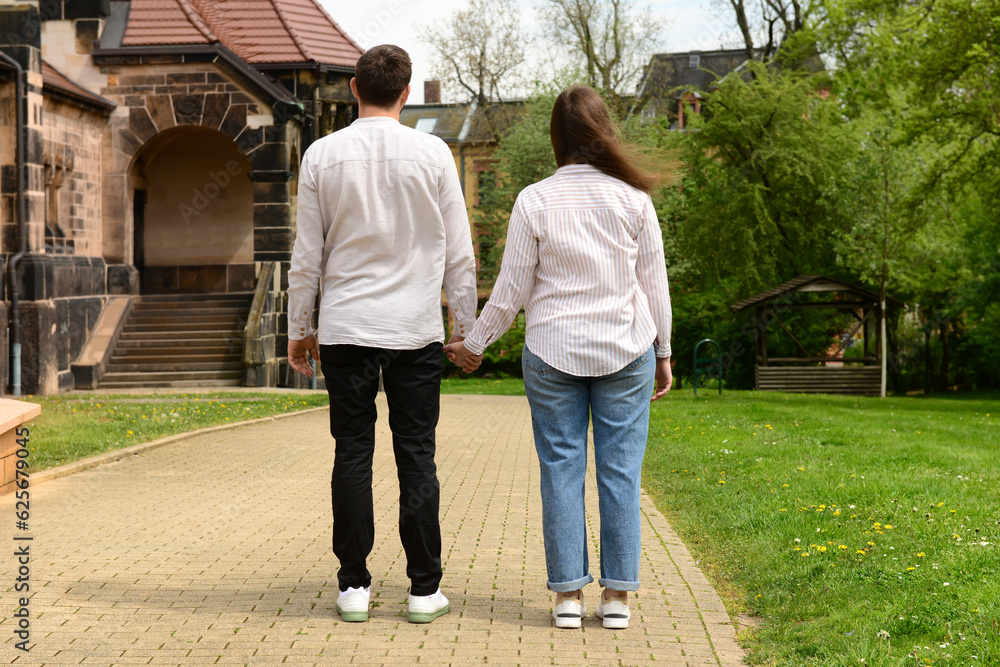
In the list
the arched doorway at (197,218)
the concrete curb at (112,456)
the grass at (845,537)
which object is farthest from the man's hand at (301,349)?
the arched doorway at (197,218)

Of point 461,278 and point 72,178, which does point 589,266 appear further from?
point 72,178

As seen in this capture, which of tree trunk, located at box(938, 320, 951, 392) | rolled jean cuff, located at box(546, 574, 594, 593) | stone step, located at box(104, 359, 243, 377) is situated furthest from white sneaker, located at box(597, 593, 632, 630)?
tree trunk, located at box(938, 320, 951, 392)

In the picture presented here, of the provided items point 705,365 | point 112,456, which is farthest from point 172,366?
point 705,365

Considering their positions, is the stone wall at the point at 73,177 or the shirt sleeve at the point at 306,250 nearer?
the shirt sleeve at the point at 306,250

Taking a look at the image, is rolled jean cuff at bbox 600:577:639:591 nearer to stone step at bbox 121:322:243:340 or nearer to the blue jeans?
the blue jeans

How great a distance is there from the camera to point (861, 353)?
33906mm

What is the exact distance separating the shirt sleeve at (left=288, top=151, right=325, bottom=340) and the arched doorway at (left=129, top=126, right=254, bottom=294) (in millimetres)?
19554

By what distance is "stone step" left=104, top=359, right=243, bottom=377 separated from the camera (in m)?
19.1

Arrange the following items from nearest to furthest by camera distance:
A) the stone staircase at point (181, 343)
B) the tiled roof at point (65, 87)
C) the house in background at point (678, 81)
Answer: the tiled roof at point (65, 87) < the stone staircase at point (181, 343) < the house in background at point (678, 81)

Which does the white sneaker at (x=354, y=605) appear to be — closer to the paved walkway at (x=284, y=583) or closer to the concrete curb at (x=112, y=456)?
the paved walkway at (x=284, y=583)

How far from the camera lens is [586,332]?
156 inches

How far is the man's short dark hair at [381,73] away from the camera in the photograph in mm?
4074

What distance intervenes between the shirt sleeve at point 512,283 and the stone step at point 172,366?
1592 centimetres

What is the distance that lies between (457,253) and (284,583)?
1728mm
